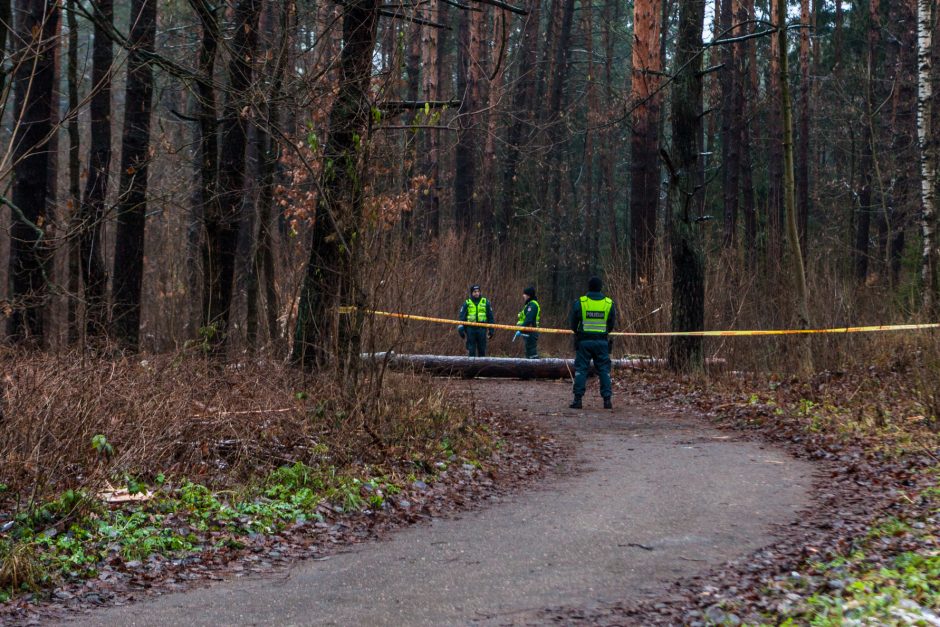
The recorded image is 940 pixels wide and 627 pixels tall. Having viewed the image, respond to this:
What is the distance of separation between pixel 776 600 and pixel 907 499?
3.37 meters

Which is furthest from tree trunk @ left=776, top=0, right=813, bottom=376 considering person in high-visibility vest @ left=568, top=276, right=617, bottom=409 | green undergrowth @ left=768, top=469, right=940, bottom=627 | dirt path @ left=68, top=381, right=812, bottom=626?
green undergrowth @ left=768, top=469, right=940, bottom=627

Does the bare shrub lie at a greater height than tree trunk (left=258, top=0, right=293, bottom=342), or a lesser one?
lesser

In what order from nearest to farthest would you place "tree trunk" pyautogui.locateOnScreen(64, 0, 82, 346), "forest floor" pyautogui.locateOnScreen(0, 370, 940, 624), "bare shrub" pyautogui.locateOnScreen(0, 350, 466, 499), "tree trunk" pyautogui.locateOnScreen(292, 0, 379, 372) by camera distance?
"forest floor" pyautogui.locateOnScreen(0, 370, 940, 624), "bare shrub" pyautogui.locateOnScreen(0, 350, 466, 499), "tree trunk" pyautogui.locateOnScreen(292, 0, 379, 372), "tree trunk" pyautogui.locateOnScreen(64, 0, 82, 346)

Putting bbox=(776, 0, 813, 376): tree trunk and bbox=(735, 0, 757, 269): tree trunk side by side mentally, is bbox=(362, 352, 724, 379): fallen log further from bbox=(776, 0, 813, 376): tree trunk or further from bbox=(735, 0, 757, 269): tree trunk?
bbox=(735, 0, 757, 269): tree trunk

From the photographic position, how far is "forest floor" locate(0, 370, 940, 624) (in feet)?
19.4

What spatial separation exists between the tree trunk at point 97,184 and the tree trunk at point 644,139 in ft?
32.5

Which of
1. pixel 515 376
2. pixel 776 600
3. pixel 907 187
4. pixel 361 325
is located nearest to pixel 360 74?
pixel 361 325

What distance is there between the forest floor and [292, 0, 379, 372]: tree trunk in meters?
1.94

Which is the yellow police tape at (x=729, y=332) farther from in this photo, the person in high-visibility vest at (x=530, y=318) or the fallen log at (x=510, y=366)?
the person in high-visibility vest at (x=530, y=318)

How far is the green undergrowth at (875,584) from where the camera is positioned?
5.30 meters

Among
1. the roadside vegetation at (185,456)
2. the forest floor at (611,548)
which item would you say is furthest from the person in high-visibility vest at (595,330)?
the roadside vegetation at (185,456)

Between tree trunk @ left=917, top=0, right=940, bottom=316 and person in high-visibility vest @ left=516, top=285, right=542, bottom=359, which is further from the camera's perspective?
person in high-visibility vest @ left=516, top=285, right=542, bottom=359

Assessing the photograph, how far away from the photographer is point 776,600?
19.7ft

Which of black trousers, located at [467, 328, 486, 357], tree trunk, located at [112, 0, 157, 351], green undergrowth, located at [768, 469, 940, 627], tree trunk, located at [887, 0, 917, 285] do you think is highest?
tree trunk, located at [887, 0, 917, 285]
